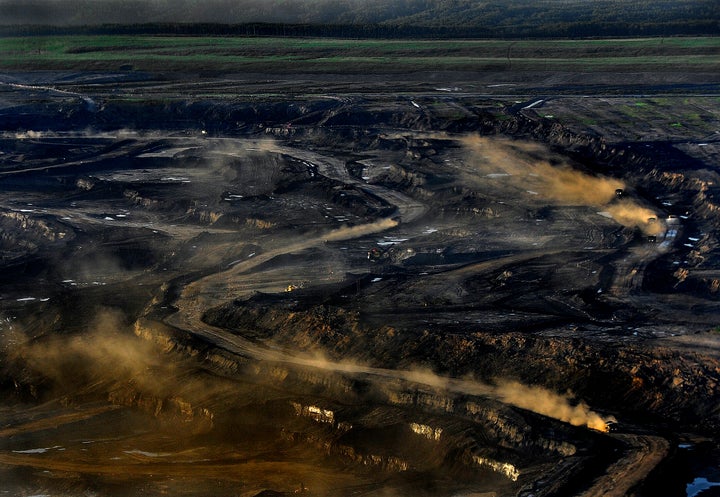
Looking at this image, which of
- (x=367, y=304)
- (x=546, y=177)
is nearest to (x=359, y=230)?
(x=367, y=304)

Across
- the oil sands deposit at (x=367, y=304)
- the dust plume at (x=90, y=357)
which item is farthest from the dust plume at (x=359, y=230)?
the dust plume at (x=90, y=357)

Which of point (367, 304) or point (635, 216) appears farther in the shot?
point (635, 216)

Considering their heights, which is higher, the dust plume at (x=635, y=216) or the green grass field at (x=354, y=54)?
the green grass field at (x=354, y=54)

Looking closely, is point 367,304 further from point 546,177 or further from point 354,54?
point 354,54

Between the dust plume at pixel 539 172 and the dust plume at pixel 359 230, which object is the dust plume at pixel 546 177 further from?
the dust plume at pixel 359 230

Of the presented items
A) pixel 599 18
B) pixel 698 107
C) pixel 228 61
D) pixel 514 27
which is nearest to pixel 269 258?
pixel 698 107

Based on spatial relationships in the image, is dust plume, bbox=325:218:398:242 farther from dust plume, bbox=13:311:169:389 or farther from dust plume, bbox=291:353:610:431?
dust plume, bbox=291:353:610:431
